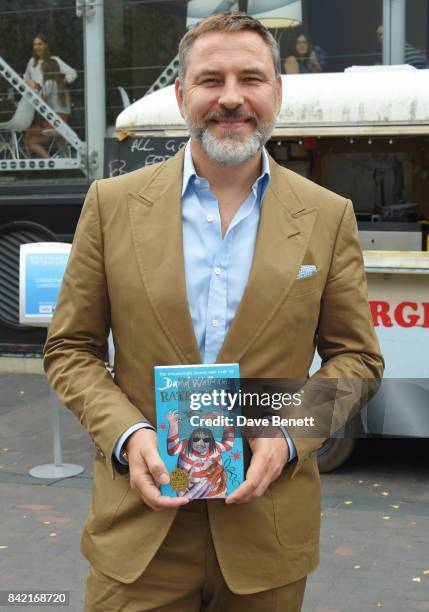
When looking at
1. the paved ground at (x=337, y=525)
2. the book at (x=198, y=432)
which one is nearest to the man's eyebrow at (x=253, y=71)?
the book at (x=198, y=432)

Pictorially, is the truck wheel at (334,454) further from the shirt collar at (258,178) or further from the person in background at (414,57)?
the shirt collar at (258,178)

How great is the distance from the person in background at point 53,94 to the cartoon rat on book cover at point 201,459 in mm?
9135

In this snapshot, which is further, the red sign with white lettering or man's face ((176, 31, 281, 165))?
the red sign with white lettering

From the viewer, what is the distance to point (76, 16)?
10633 mm

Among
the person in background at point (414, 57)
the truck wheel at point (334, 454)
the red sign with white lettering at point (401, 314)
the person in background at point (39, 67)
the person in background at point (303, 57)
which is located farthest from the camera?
the person in background at point (39, 67)

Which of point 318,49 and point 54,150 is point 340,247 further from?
point 54,150

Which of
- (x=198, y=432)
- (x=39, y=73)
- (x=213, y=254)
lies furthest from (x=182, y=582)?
(x=39, y=73)

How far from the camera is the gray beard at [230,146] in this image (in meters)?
2.29

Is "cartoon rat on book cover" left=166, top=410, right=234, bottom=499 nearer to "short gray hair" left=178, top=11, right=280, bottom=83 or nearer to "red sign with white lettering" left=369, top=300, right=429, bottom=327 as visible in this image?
"short gray hair" left=178, top=11, right=280, bottom=83

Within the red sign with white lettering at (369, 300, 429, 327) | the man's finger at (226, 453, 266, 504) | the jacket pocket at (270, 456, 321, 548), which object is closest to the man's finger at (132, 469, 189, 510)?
the man's finger at (226, 453, 266, 504)

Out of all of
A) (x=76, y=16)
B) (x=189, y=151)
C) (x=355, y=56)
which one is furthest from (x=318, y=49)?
(x=189, y=151)

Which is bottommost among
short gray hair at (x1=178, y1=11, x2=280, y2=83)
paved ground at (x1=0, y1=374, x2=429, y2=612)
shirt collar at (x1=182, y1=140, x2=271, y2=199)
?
paved ground at (x1=0, y1=374, x2=429, y2=612)

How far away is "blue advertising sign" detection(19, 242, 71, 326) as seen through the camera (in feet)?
23.0

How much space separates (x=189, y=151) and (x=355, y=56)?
774 cm
